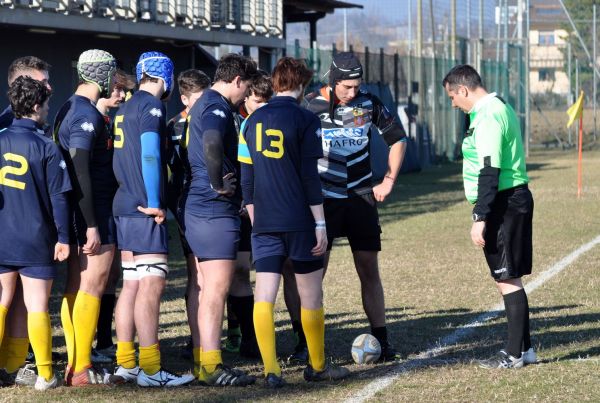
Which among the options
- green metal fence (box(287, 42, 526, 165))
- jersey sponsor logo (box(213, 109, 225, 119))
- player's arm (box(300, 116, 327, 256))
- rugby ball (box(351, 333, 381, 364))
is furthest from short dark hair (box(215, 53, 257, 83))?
green metal fence (box(287, 42, 526, 165))

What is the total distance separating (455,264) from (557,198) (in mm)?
8620

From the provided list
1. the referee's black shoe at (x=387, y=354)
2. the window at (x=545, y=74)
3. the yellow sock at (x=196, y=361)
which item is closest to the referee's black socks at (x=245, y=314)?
the yellow sock at (x=196, y=361)

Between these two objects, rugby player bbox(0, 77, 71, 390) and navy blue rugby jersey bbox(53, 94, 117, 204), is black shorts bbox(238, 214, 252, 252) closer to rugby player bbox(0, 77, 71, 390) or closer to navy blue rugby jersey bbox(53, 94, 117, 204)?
navy blue rugby jersey bbox(53, 94, 117, 204)

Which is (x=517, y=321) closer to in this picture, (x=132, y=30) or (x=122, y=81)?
(x=122, y=81)

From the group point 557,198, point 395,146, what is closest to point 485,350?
point 395,146

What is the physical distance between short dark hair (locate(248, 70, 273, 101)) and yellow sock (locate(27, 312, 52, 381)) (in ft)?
6.83

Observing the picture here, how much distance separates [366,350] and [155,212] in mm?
1859

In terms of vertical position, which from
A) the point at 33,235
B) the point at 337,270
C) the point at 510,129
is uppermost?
the point at 510,129

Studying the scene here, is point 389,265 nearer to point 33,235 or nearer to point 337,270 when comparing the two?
point 337,270

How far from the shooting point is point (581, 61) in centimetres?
5450

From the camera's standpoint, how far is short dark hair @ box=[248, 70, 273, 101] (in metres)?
7.97

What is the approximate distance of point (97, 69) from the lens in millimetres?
7457

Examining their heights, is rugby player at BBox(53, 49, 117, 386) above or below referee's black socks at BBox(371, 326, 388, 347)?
above

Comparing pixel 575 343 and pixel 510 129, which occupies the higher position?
pixel 510 129
